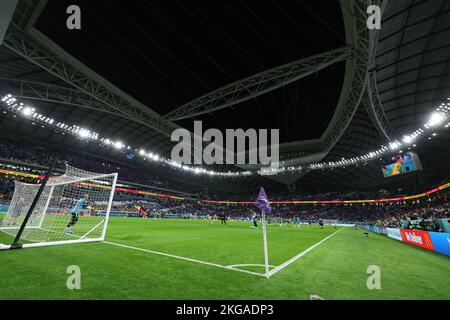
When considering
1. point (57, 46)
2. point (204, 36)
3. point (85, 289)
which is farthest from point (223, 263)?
point (57, 46)

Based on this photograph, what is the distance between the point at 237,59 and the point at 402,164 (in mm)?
36495

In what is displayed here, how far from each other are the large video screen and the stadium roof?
795 cm

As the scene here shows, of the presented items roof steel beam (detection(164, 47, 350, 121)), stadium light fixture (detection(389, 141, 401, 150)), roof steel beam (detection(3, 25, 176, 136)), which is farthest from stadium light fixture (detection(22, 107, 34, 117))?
stadium light fixture (detection(389, 141, 401, 150))

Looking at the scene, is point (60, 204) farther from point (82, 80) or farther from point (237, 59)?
point (237, 59)

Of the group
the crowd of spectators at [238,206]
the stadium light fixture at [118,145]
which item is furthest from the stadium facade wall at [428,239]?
the stadium light fixture at [118,145]

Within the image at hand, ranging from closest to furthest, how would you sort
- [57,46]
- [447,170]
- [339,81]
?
1. [57,46]
2. [339,81]
3. [447,170]

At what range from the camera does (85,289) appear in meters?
3.46

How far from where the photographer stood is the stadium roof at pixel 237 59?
1395cm

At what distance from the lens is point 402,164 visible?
36031 mm

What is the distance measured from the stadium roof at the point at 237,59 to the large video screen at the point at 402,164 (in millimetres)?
7949

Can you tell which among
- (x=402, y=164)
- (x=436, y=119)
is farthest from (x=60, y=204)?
(x=402, y=164)

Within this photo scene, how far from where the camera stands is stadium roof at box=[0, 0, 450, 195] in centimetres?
1395

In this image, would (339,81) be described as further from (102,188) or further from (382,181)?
(382,181)
